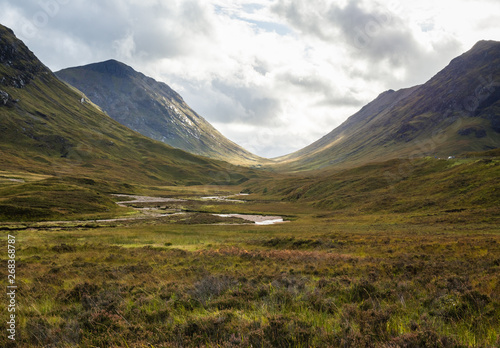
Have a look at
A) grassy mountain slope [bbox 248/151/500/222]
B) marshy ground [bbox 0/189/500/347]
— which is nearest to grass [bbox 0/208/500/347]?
marshy ground [bbox 0/189/500/347]

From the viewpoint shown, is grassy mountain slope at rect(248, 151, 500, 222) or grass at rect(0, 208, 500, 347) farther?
grassy mountain slope at rect(248, 151, 500, 222)

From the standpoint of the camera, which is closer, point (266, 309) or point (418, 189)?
point (266, 309)

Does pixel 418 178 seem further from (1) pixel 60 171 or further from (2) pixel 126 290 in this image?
(1) pixel 60 171

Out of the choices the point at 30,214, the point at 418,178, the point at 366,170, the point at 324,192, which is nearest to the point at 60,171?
the point at 30,214

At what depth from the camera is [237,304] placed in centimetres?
966

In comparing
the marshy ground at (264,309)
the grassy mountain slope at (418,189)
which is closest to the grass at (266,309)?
the marshy ground at (264,309)

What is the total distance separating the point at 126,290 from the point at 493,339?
12.9 meters

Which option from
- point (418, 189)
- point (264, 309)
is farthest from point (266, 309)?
point (418, 189)

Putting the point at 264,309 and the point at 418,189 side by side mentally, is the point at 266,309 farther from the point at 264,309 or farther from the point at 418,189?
the point at 418,189

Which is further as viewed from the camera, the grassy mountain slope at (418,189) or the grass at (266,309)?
the grassy mountain slope at (418,189)

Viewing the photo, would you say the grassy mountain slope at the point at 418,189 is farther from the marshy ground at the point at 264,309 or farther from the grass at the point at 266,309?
the marshy ground at the point at 264,309

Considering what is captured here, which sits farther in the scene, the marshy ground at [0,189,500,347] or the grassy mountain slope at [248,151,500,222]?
the grassy mountain slope at [248,151,500,222]

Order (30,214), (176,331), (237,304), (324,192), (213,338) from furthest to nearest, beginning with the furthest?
(324,192) < (30,214) < (237,304) < (176,331) < (213,338)

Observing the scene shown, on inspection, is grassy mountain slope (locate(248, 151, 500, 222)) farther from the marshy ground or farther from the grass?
the marshy ground
